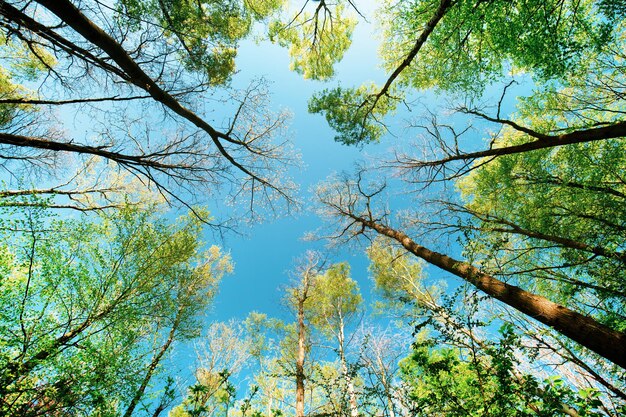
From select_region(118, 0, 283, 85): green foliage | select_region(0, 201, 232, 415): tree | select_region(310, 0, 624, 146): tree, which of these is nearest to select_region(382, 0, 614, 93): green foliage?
select_region(310, 0, 624, 146): tree

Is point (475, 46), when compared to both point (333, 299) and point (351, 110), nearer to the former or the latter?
point (351, 110)

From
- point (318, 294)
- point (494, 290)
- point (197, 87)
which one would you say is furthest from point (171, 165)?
point (318, 294)

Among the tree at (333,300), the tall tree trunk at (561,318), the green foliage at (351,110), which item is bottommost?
the tall tree trunk at (561,318)

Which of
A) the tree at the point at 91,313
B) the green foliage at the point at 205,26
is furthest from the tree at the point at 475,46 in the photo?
the tree at the point at 91,313

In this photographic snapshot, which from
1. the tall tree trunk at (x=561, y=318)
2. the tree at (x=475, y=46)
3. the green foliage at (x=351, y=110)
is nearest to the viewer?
the tall tree trunk at (x=561, y=318)

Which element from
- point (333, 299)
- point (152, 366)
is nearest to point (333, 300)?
point (333, 299)

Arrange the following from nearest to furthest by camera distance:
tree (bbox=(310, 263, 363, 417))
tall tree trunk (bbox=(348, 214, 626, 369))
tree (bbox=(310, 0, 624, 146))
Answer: tall tree trunk (bbox=(348, 214, 626, 369)) < tree (bbox=(310, 0, 624, 146)) < tree (bbox=(310, 263, 363, 417))

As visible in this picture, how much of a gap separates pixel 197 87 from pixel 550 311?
654cm

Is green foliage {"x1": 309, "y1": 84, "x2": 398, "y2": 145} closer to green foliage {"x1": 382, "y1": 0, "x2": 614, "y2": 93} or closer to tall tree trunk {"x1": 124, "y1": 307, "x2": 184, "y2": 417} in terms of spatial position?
green foliage {"x1": 382, "y1": 0, "x2": 614, "y2": 93}

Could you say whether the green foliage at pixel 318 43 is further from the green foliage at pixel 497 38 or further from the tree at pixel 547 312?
the tree at pixel 547 312

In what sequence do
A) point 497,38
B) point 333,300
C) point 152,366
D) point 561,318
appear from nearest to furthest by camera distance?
point 561,318
point 497,38
point 152,366
point 333,300

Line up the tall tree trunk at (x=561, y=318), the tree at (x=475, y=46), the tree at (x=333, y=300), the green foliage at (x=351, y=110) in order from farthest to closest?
the tree at (x=333, y=300) → the green foliage at (x=351, y=110) → the tree at (x=475, y=46) → the tall tree trunk at (x=561, y=318)

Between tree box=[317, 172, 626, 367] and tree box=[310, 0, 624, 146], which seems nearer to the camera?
tree box=[317, 172, 626, 367]

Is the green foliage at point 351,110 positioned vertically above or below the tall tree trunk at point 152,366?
above
